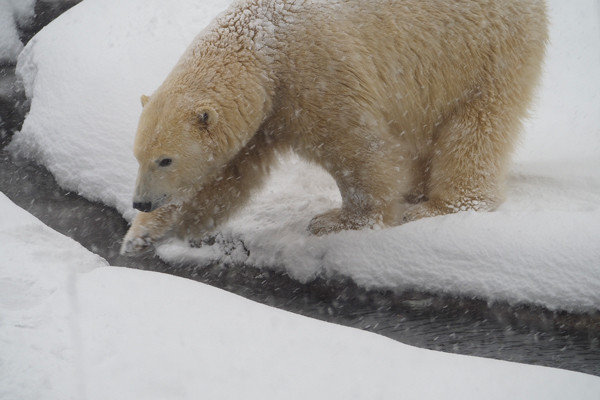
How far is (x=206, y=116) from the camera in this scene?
3.15m

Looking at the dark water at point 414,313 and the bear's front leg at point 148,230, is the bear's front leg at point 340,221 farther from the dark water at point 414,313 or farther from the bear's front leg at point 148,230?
the bear's front leg at point 148,230

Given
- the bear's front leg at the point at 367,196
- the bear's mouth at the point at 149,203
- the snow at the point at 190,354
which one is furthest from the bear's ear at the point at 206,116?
the snow at the point at 190,354

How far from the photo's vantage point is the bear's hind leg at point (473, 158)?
12.2ft

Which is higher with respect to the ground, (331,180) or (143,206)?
(143,206)

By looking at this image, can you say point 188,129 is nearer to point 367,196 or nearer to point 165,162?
point 165,162

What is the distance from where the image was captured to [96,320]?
6.07ft

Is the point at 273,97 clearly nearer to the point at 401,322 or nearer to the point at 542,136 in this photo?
the point at 401,322

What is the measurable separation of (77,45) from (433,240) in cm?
464

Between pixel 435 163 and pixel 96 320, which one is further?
pixel 435 163

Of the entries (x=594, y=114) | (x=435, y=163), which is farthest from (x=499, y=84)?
(x=594, y=114)

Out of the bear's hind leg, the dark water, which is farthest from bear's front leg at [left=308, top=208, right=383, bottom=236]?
the dark water

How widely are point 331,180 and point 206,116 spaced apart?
1.95 m

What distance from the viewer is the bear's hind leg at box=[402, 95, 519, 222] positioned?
373 cm

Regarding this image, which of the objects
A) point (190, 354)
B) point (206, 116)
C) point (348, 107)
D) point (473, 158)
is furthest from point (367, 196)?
point (190, 354)
